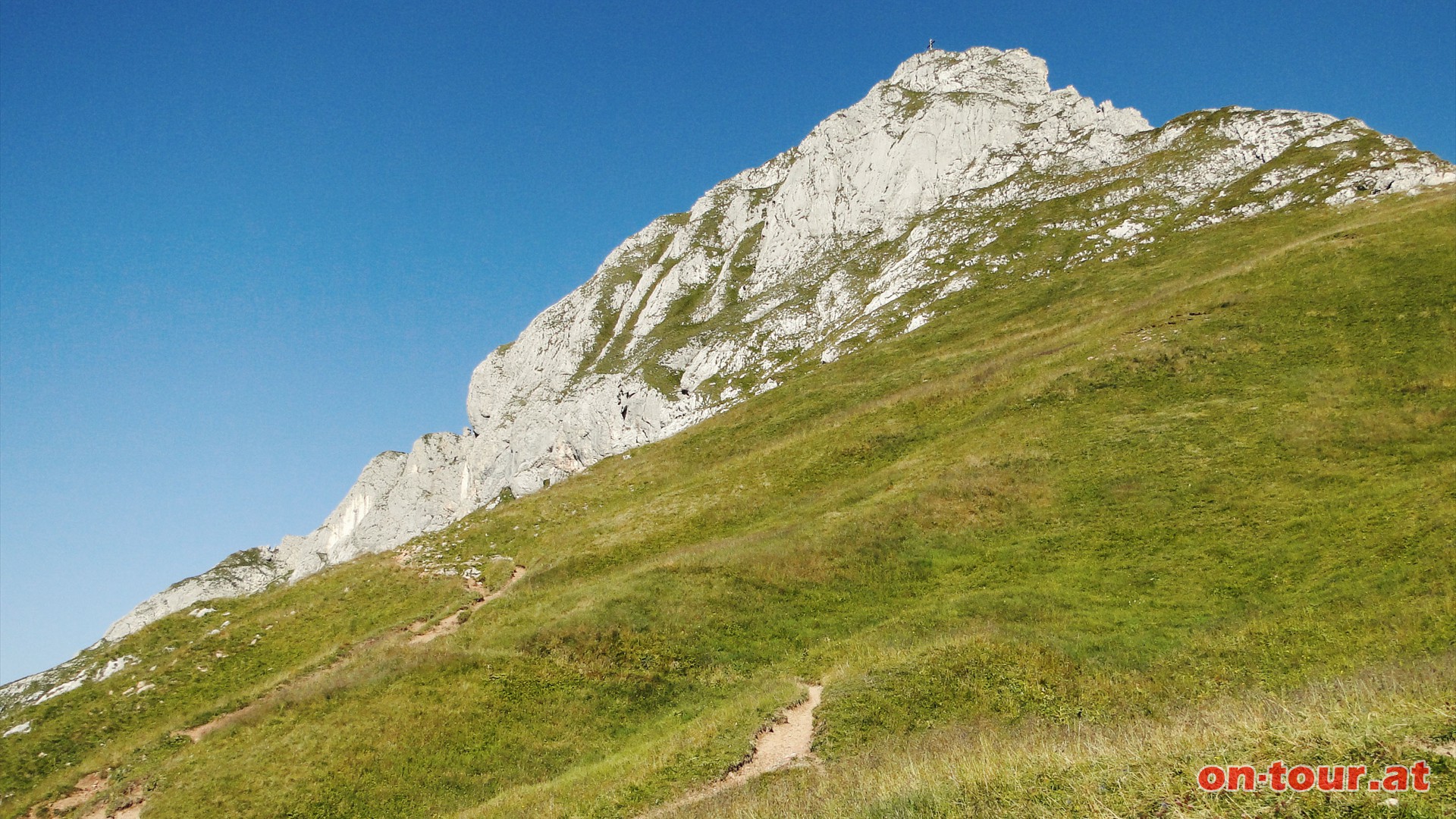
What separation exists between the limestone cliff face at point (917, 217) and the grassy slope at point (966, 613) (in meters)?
51.7

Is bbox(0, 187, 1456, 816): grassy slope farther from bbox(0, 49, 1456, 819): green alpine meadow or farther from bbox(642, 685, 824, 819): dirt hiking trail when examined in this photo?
bbox(642, 685, 824, 819): dirt hiking trail

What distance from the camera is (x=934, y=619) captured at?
30.1 metres

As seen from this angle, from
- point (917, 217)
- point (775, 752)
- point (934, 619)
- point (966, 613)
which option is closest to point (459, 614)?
point (775, 752)

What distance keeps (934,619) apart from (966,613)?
1.42 meters

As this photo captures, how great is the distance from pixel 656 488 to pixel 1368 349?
47.4 metres

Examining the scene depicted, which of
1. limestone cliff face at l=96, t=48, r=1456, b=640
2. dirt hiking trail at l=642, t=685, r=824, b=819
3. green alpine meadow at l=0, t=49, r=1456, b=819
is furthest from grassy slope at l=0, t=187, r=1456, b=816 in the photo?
limestone cliff face at l=96, t=48, r=1456, b=640

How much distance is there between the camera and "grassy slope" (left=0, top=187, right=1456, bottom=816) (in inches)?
667

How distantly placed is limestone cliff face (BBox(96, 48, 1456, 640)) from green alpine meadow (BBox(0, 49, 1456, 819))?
49524mm

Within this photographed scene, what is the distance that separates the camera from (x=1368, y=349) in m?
42.1

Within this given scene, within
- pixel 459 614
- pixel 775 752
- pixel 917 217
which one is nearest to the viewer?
pixel 775 752

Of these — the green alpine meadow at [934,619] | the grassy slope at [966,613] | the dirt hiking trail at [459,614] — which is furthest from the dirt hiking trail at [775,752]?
the dirt hiking trail at [459,614]

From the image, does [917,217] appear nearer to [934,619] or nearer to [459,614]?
[934,619]

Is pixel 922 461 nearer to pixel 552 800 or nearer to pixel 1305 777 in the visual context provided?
pixel 552 800

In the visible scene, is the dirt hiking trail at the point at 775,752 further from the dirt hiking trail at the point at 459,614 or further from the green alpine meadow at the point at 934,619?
the dirt hiking trail at the point at 459,614
